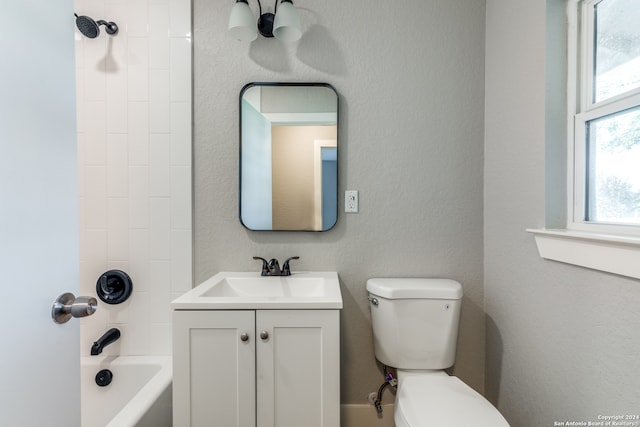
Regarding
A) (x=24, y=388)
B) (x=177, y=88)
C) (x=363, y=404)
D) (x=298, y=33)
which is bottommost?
(x=363, y=404)

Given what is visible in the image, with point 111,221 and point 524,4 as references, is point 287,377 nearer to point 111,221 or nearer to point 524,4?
point 111,221

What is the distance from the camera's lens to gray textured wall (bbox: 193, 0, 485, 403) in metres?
1.54

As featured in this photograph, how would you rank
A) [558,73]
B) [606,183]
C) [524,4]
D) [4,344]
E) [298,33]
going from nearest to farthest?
[4,344]
[606,183]
[558,73]
[524,4]
[298,33]

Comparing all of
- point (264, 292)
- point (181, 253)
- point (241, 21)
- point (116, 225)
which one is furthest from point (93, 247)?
point (241, 21)

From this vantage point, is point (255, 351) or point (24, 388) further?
point (255, 351)

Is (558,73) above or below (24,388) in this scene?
above

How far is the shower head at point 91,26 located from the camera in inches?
55.6

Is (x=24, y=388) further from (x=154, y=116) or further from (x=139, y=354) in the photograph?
(x=154, y=116)

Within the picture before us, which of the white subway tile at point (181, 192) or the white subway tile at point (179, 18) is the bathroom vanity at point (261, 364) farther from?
the white subway tile at point (179, 18)

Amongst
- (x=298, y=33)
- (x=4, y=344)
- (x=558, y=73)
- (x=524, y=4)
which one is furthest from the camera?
(x=298, y=33)

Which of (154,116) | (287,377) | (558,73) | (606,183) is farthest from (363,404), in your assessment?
(154,116)

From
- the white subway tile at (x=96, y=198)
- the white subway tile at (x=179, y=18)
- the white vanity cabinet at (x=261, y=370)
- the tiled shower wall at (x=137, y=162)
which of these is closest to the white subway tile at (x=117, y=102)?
the tiled shower wall at (x=137, y=162)

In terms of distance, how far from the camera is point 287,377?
43.3 inches

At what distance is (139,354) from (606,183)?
215cm
